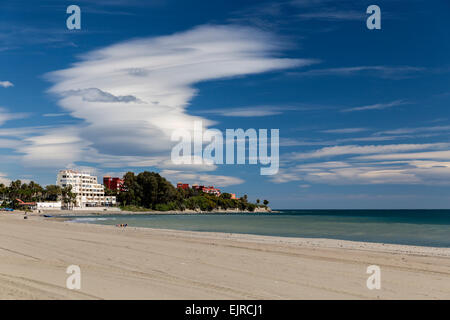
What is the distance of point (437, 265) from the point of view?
15664 millimetres

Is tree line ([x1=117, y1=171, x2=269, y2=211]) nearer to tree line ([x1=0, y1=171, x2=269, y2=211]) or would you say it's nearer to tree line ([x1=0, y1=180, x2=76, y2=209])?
tree line ([x1=0, y1=171, x2=269, y2=211])

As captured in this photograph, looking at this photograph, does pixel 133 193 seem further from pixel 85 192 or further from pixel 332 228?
pixel 332 228

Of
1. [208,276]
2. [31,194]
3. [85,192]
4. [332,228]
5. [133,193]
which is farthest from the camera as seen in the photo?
[85,192]

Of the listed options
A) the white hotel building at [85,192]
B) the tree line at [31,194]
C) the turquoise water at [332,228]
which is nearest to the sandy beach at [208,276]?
the turquoise water at [332,228]

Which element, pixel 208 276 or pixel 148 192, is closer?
pixel 208 276

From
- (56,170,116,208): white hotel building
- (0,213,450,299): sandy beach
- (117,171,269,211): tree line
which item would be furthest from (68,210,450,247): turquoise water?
(56,170,116,208): white hotel building

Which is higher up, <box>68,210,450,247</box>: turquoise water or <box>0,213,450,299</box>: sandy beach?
<box>0,213,450,299</box>: sandy beach

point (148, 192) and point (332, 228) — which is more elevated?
point (148, 192)

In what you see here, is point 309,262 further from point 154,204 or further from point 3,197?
point 3,197

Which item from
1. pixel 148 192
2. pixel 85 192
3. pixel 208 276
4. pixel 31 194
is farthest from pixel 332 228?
pixel 85 192
